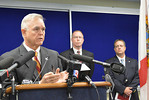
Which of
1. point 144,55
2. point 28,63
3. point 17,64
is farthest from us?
point 144,55

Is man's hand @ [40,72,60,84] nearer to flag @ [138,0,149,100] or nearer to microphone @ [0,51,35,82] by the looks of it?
microphone @ [0,51,35,82]

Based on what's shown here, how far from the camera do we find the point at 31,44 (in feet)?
6.72

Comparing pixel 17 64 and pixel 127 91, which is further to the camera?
pixel 127 91

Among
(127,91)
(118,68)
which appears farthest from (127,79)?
(118,68)

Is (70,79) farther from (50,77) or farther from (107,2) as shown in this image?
(107,2)

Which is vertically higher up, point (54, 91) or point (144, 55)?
point (144, 55)

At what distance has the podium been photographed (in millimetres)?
1354

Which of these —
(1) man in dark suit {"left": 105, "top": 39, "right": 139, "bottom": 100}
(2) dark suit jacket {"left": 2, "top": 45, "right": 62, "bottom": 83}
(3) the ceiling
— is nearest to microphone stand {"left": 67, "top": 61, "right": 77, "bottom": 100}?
(2) dark suit jacket {"left": 2, "top": 45, "right": 62, "bottom": 83}

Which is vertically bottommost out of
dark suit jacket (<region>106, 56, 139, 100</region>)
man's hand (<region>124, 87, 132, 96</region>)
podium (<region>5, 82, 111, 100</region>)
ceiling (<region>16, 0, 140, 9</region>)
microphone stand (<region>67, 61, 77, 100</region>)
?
man's hand (<region>124, 87, 132, 96</region>)

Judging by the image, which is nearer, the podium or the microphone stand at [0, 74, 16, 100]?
the microphone stand at [0, 74, 16, 100]

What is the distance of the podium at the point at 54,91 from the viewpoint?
4.44 ft

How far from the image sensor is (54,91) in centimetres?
143

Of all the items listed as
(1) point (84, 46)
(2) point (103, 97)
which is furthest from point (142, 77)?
(1) point (84, 46)

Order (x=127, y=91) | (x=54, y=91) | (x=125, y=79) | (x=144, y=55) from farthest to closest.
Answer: (x=125, y=79) < (x=127, y=91) < (x=144, y=55) < (x=54, y=91)
